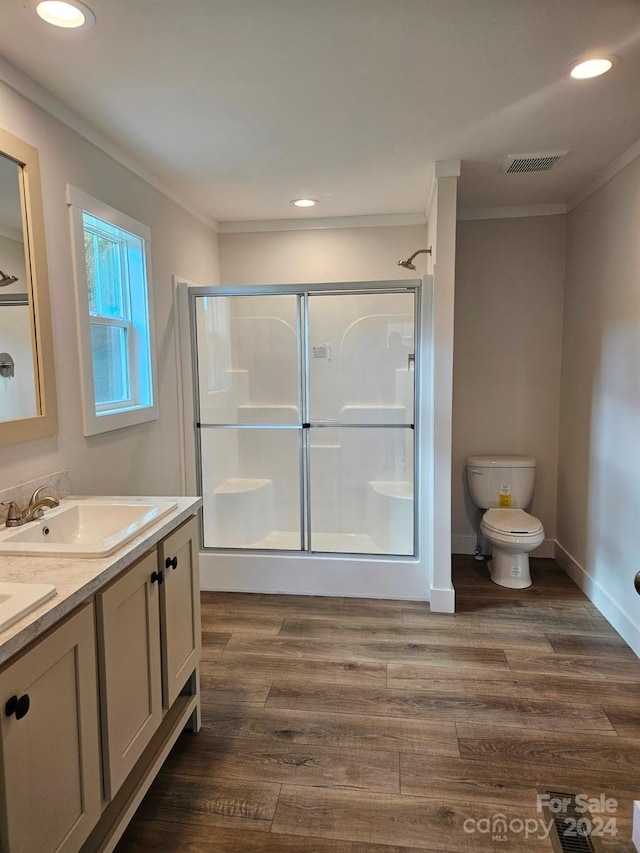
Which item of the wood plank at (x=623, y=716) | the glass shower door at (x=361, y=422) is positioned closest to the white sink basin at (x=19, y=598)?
the wood plank at (x=623, y=716)

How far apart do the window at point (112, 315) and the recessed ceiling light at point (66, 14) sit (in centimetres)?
64

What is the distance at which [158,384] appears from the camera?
3.03m

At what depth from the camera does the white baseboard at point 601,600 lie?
2625mm

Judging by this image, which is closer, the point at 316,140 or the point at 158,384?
the point at 316,140

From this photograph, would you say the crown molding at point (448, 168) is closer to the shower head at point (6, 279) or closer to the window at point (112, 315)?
the window at point (112, 315)

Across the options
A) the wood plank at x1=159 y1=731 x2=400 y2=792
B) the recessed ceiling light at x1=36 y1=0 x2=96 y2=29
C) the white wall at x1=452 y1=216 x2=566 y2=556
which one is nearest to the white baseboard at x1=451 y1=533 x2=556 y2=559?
the white wall at x1=452 y1=216 x2=566 y2=556

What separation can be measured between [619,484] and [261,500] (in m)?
2.27

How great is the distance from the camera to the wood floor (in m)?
A: 1.64

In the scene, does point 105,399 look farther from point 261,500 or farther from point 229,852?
point 229,852

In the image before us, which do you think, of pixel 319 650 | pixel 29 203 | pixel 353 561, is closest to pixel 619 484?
pixel 353 561

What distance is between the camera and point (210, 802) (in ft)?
5.71

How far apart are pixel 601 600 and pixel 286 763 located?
6.82ft

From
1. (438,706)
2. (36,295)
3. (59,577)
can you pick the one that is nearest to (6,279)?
(36,295)

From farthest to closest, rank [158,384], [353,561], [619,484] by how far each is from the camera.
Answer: [353,561], [158,384], [619,484]
